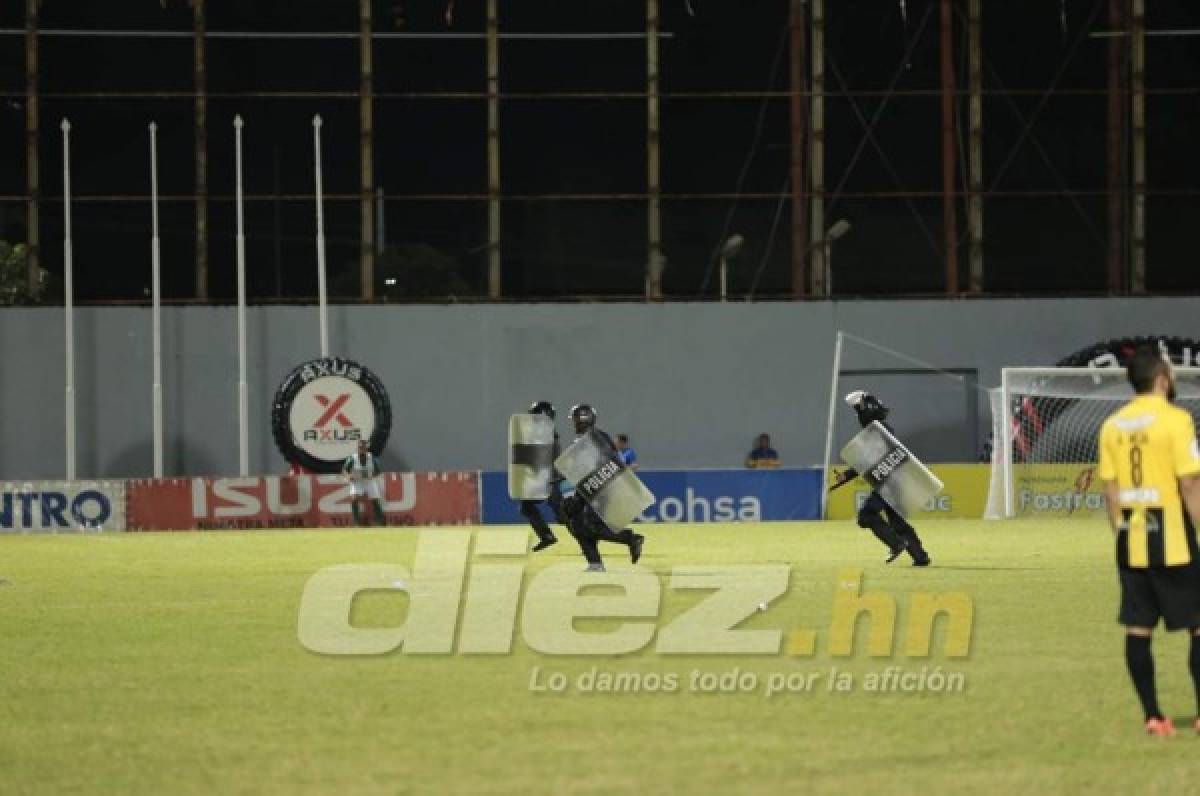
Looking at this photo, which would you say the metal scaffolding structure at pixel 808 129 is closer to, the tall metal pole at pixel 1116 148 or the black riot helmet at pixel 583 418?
the tall metal pole at pixel 1116 148

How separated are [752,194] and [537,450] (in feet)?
72.0

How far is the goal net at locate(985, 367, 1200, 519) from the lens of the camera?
41.8 metres

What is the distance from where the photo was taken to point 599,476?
79.2 feet

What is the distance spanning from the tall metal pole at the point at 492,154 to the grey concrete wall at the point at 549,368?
2.49 metres

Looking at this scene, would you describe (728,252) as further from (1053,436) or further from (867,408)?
(867,408)

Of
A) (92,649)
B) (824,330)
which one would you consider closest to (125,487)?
(824,330)

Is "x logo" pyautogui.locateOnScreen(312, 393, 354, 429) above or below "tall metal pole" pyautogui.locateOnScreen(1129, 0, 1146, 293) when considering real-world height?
below

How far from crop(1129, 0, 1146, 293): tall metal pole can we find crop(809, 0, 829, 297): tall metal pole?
721 cm

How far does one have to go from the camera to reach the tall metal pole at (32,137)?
49.9 metres

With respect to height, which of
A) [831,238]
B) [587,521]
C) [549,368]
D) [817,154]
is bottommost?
[587,521]

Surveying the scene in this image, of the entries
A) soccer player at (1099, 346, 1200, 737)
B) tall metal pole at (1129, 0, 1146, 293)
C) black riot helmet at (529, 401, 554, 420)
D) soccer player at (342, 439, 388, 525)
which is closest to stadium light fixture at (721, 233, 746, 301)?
tall metal pole at (1129, 0, 1146, 293)

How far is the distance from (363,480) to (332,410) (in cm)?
419

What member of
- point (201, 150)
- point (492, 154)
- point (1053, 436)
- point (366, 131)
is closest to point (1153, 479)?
point (1053, 436)

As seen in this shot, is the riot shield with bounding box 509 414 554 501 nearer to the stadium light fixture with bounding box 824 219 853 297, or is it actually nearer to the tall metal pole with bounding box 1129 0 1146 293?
the stadium light fixture with bounding box 824 219 853 297
